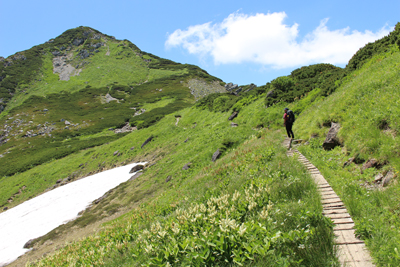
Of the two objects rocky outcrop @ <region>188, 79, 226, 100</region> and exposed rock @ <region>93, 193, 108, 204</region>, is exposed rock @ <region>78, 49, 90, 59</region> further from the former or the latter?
exposed rock @ <region>93, 193, 108, 204</region>

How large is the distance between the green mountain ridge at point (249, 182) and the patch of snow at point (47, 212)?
7.99 feet

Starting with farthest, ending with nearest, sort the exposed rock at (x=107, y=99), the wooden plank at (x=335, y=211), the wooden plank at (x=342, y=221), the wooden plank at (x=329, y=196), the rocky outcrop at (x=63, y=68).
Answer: the rocky outcrop at (x=63, y=68)
the exposed rock at (x=107, y=99)
the wooden plank at (x=329, y=196)
the wooden plank at (x=335, y=211)
the wooden plank at (x=342, y=221)

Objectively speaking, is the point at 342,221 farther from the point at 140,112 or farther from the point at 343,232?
the point at 140,112

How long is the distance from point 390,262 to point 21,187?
52132mm

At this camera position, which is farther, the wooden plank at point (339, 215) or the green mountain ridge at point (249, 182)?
the wooden plank at point (339, 215)

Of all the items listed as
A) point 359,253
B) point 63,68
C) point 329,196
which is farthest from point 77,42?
point 359,253

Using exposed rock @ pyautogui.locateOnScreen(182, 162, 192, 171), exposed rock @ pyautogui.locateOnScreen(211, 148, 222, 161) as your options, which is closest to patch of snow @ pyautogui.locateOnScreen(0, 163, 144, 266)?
exposed rock @ pyautogui.locateOnScreen(182, 162, 192, 171)

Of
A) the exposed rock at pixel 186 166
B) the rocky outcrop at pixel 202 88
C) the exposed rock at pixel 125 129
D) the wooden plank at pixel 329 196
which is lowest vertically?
the wooden plank at pixel 329 196

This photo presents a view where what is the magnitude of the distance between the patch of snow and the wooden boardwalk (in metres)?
23.1

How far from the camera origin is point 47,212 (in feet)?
80.4

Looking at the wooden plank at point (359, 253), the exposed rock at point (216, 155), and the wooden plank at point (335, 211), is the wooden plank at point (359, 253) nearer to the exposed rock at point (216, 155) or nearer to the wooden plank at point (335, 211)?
the wooden plank at point (335, 211)

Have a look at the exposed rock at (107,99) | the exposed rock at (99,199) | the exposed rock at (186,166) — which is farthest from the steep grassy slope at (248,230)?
the exposed rock at (107,99)

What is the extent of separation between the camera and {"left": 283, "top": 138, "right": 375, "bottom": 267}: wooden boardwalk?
3.88 meters

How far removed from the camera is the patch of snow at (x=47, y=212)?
64.0 feet
